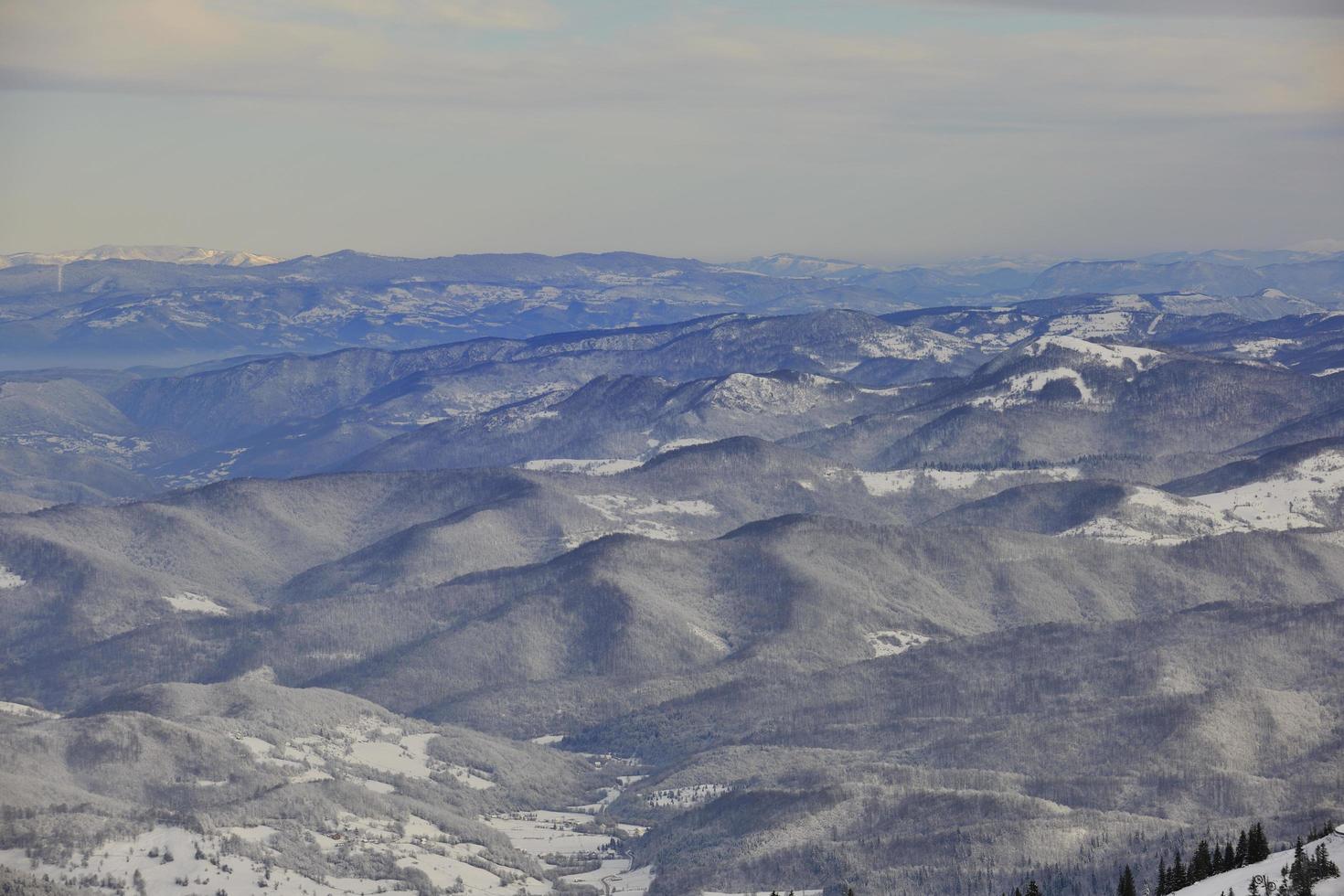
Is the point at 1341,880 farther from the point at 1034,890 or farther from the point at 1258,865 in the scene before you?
the point at 1034,890

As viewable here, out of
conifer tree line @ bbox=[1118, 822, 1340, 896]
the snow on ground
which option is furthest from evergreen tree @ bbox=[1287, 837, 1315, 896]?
the snow on ground

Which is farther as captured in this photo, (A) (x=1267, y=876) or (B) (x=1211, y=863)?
(B) (x=1211, y=863)

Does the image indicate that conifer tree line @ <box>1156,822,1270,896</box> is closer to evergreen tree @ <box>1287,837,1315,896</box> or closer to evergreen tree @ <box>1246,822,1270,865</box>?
evergreen tree @ <box>1246,822,1270,865</box>

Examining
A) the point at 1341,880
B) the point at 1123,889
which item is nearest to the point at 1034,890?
the point at 1123,889

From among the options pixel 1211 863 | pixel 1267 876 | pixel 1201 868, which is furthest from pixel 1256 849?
pixel 1267 876

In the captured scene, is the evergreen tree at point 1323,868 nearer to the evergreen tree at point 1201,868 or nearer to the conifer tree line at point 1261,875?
the conifer tree line at point 1261,875

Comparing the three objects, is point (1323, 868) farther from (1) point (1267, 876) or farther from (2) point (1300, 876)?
(1) point (1267, 876)

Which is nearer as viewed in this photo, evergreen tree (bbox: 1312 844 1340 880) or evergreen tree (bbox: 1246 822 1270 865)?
evergreen tree (bbox: 1312 844 1340 880)

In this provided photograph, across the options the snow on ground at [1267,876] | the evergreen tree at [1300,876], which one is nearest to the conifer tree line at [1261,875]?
the evergreen tree at [1300,876]

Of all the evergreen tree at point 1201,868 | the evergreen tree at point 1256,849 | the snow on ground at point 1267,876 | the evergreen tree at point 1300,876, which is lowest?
the evergreen tree at point 1201,868
